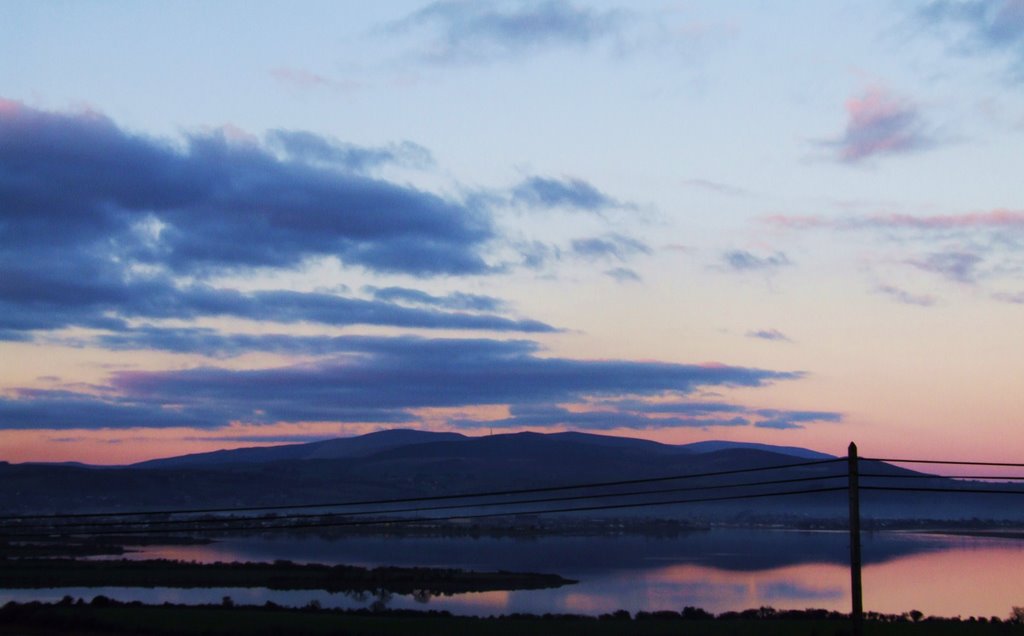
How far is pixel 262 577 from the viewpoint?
78.6m

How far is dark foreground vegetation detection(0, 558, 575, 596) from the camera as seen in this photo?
72.6 m

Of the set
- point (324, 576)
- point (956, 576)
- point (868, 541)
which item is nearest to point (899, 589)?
point (956, 576)

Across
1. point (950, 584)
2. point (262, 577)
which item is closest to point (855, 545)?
point (950, 584)

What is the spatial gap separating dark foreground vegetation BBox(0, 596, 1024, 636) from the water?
41.4 ft

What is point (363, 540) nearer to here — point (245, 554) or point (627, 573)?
point (245, 554)

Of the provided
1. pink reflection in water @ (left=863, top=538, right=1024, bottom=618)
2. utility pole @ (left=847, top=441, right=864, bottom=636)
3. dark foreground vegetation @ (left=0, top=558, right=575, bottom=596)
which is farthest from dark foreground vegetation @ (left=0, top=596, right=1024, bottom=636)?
dark foreground vegetation @ (left=0, top=558, right=575, bottom=596)

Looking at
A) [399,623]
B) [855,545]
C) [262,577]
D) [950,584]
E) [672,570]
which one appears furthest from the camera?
[672,570]

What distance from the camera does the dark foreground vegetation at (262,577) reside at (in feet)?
238

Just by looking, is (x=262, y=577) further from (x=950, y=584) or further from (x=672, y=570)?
(x=950, y=584)

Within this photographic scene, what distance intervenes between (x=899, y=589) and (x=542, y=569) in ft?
101

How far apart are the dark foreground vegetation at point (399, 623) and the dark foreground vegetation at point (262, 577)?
23513 millimetres

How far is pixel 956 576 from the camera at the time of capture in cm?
8462

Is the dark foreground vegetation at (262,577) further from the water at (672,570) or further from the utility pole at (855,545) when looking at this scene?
the utility pole at (855,545)

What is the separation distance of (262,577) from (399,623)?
38015 millimetres
